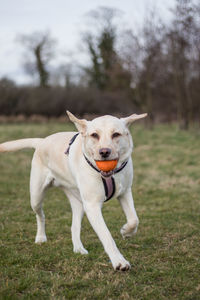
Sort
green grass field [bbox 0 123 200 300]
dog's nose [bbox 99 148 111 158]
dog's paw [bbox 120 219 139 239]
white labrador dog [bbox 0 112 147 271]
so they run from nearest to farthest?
green grass field [bbox 0 123 200 300] < dog's nose [bbox 99 148 111 158] < white labrador dog [bbox 0 112 147 271] < dog's paw [bbox 120 219 139 239]

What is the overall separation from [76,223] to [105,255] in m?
0.56

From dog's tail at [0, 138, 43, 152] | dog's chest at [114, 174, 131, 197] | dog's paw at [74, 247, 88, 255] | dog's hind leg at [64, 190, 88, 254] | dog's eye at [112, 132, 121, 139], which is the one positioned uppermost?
dog's eye at [112, 132, 121, 139]

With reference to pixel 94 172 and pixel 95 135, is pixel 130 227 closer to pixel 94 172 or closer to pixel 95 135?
pixel 94 172

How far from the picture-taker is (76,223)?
15.1ft

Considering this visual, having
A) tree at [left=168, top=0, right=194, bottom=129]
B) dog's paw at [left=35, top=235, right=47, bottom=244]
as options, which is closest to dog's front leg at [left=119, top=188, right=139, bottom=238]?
dog's paw at [left=35, top=235, right=47, bottom=244]

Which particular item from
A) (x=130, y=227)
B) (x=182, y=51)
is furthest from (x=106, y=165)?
(x=182, y=51)

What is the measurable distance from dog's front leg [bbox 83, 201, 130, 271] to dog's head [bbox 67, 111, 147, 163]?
19.1 inches

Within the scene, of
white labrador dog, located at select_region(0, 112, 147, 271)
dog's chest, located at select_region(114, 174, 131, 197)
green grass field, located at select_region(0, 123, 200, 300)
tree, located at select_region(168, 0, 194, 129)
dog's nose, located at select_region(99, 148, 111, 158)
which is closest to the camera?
green grass field, located at select_region(0, 123, 200, 300)

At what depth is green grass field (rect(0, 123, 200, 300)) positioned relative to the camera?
3.29 metres

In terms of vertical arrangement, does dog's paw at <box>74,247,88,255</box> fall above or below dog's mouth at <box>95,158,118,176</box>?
below

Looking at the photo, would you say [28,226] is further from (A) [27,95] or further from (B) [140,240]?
(A) [27,95]

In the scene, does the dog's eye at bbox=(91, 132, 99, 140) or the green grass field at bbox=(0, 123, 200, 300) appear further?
the dog's eye at bbox=(91, 132, 99, 140)

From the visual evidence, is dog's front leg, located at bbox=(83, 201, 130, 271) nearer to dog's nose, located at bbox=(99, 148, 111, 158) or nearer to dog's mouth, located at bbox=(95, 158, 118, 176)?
dog's mouth, located at bbox=(95, 158, 118, 176)

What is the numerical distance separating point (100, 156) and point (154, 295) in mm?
1284
